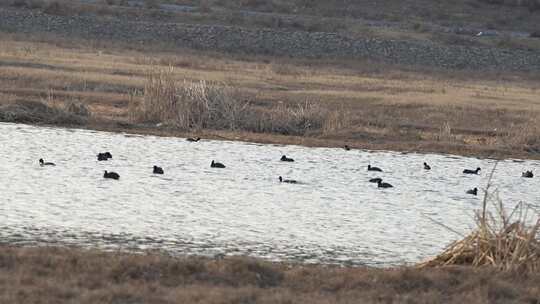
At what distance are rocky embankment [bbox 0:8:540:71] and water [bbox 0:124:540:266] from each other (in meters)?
25.8

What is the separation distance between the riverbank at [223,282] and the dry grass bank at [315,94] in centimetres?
1295

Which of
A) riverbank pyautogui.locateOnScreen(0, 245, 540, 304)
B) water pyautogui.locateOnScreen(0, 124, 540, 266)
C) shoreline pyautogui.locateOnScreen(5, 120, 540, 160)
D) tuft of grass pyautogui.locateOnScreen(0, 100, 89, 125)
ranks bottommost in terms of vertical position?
water pyautogui.locateOnScreen(0, 124, 540, 266)

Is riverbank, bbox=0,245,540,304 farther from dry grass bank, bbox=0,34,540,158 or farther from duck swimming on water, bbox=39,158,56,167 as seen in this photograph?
dry grass bank, bbox=0,34,540,158

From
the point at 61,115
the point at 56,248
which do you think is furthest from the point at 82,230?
the point at 61,115

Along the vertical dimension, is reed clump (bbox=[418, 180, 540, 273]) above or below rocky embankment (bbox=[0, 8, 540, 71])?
below

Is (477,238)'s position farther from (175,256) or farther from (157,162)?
(157,162)

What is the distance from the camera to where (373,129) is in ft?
88.4

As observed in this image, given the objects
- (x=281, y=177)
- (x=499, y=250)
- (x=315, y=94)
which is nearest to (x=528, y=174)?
(x=281, y=177)

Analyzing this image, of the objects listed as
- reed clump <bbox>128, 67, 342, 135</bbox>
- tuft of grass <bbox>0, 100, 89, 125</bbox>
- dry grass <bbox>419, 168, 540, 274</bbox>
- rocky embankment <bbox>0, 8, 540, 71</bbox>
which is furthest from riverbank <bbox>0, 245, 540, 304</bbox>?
rocky embankment <bbox>0, 8, 540, 71</bbox>

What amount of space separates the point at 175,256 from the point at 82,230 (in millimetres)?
1749

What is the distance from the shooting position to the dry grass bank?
25.8m

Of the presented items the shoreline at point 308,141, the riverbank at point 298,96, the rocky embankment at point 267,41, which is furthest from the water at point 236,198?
the rocky embankment at point 267,41

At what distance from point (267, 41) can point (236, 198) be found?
3355cm

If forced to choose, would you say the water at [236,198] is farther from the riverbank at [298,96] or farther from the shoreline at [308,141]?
the riverbank at [298,96]
